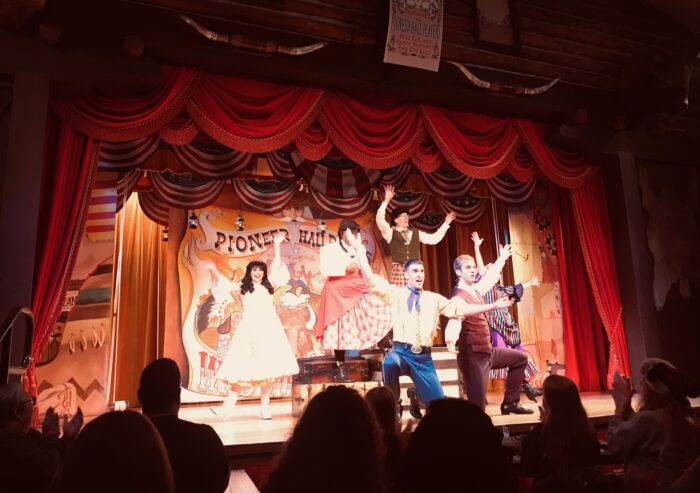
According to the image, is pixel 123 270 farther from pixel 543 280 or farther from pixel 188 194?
pixel 543 280

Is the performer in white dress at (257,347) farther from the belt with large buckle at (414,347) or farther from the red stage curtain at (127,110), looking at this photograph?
the red stage curtain at (127,110)

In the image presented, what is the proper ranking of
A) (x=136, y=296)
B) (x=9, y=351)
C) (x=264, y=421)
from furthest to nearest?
(x=136, y=296), (x=264, y=421), (x=9, y=351)

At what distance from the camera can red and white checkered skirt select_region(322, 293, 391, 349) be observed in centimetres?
520

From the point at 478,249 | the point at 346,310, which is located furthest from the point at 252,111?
the point at 478,249

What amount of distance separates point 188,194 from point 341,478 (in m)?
4.87

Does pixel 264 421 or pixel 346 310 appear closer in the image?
pixel 264 421

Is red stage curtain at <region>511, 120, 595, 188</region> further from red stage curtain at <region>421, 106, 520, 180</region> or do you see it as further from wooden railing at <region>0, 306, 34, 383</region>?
wooden railing at <region>0, 306, 34, 383</region>

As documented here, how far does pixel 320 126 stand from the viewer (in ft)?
17.2

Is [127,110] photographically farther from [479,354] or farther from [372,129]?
[479,354]

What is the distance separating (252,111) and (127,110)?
1040mm

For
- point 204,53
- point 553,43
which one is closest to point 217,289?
point 204,53

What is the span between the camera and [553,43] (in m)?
6.07

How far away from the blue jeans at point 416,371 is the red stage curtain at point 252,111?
6.84 feet

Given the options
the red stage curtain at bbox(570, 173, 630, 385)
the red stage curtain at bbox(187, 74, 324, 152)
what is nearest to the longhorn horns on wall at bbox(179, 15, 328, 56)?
the red stage curtain at bbox(187, 74, 324, 152)
